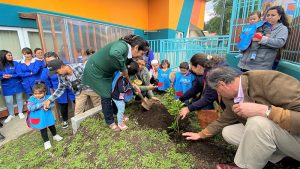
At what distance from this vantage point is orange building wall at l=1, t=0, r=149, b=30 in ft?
17.1

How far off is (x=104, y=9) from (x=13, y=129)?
557 cm

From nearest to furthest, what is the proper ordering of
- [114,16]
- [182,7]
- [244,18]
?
1. [244,18]
2. [114,16]
3. [182,7]

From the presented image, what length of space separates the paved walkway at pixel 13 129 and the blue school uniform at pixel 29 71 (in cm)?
86

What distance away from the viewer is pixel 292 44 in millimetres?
3117

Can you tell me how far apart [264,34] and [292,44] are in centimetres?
67

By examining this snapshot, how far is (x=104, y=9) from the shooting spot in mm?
7434

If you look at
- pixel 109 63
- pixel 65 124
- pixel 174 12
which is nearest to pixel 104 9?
pixel 174 12

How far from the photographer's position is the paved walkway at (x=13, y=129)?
3792mm

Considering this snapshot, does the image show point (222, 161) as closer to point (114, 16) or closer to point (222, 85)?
point (222, 85)

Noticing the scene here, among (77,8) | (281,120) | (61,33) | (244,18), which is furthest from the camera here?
(77,8)

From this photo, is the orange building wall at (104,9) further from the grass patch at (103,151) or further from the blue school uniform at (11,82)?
the grass patch at (103,151)

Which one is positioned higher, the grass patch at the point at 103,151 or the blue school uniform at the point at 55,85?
the blue school uniform at the point at 55,85

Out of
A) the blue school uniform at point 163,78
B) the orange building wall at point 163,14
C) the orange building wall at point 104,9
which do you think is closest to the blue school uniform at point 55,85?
the orange building wall at point 104,9

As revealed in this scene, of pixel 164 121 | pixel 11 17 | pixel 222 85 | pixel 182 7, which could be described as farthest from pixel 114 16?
pixel 222 85
